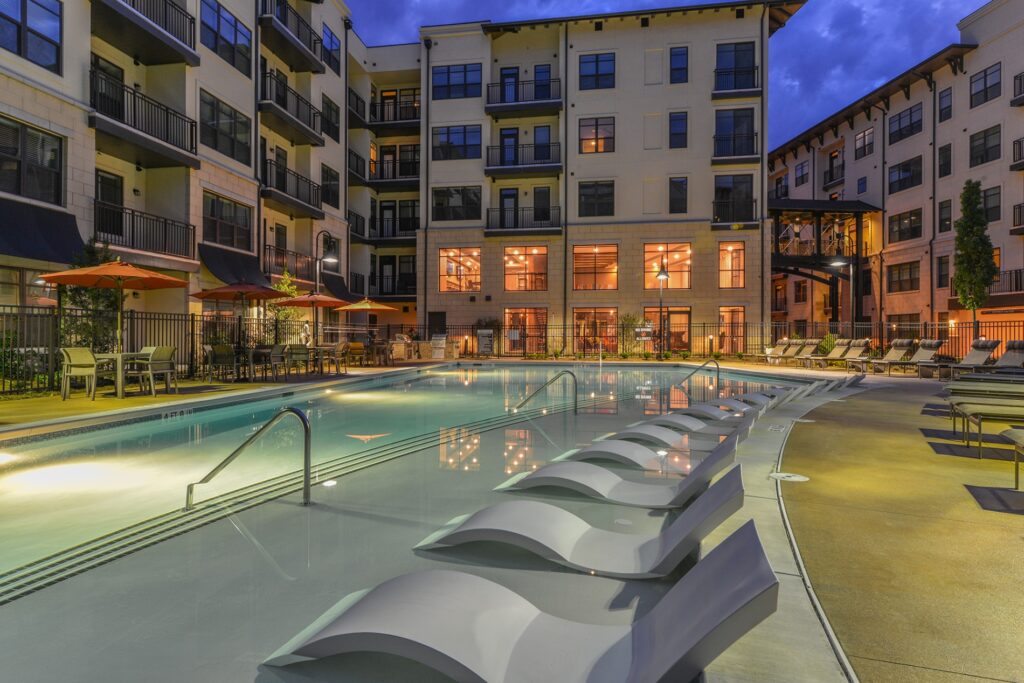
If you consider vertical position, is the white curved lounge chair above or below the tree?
below

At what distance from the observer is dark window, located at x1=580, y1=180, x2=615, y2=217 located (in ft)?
98.8

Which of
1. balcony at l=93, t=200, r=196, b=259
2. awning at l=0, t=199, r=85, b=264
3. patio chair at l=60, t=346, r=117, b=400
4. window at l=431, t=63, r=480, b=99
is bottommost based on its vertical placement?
patio chair at l=60, t=346, r=117, b=400

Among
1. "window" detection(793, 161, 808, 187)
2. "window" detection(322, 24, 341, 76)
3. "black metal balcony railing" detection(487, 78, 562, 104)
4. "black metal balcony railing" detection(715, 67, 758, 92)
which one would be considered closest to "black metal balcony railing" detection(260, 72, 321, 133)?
"window" detection(322, 24, 341, 76)

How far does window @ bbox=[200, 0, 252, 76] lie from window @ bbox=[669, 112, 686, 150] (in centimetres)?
1998

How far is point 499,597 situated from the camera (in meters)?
2.47

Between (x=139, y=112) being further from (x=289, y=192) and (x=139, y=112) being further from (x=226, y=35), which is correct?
(x=289, y=192)

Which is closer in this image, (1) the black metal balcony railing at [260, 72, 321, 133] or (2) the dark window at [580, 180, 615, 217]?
(1) the black metal balcony railing at [260, 72, 321, 133]

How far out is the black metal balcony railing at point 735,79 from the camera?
28.9m

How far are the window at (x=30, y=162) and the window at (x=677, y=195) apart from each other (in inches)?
988

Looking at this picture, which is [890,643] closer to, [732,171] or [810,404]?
[810,404]

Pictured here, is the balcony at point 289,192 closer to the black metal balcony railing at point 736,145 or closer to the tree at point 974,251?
the black metal balcony railing at point 736,145

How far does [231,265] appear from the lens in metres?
20.1

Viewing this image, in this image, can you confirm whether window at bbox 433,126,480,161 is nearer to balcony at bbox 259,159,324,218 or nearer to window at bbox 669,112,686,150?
balcony at bbox 259,159,324,218

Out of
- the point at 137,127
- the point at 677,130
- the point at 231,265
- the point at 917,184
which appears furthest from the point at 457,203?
the point at 917,184
